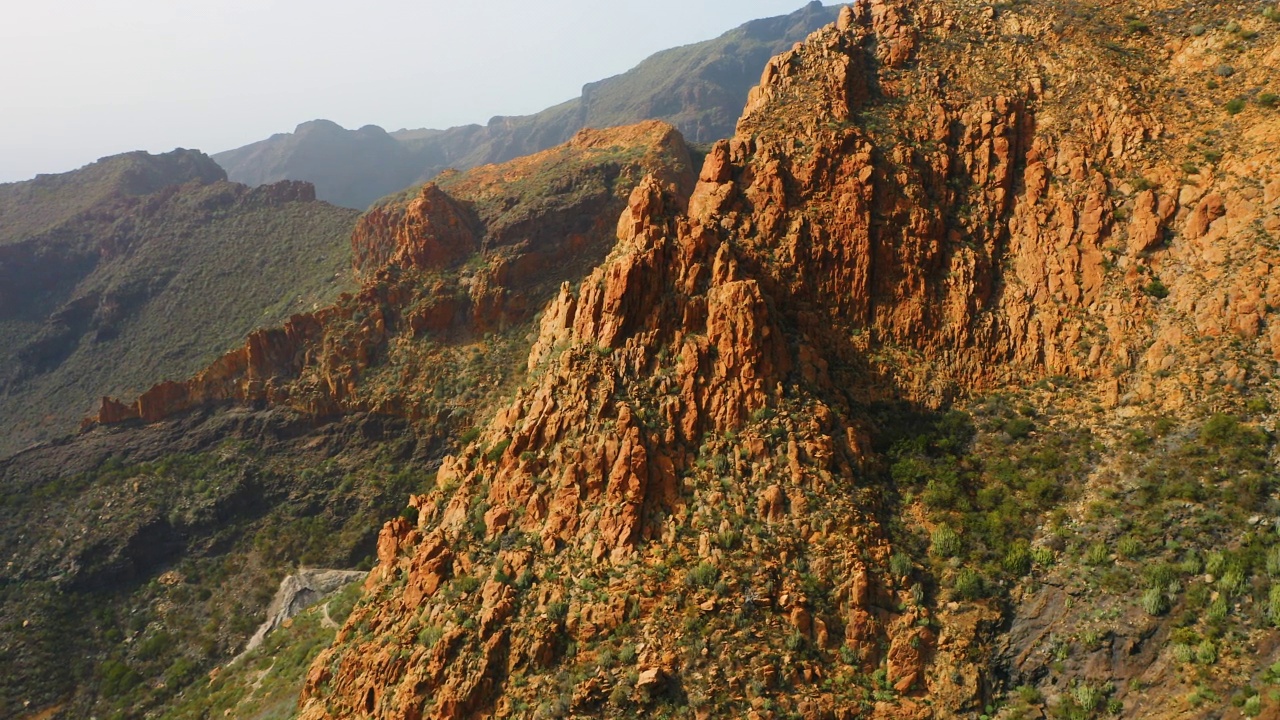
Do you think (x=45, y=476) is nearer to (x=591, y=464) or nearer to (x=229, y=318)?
(x=229, y=318)

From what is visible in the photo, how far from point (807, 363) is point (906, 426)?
5384 mm

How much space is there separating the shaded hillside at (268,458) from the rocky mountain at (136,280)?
7072 millimetres

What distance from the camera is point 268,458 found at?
220ft

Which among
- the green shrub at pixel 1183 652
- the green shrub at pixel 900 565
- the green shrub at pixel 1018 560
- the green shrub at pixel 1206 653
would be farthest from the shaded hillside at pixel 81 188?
the green shrub at pixel 1206 653

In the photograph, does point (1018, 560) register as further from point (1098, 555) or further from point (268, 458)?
point (268, 458)

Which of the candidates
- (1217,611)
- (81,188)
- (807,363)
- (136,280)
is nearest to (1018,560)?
(1217,611)

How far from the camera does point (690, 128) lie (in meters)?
187

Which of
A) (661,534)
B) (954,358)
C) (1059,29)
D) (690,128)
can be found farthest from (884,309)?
(690,128)

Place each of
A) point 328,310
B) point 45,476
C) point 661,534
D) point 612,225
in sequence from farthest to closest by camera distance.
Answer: point 612,225 → point 328,310 → point 45,476 → point 661,534

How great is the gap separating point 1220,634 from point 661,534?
1800 centimetres

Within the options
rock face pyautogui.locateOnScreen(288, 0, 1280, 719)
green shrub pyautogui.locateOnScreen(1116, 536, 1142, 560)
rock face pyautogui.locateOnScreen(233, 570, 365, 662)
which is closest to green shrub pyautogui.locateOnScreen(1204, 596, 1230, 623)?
green shrub pyautogui.locateOnScreen(1116, 536, 1142, 560)

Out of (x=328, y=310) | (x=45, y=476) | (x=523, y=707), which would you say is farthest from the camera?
(x=328, y=310)

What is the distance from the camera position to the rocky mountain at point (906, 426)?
25.1 metres

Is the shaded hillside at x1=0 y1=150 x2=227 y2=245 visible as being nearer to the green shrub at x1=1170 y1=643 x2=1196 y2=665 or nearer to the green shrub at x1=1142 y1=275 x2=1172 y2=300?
the green shrub at x1=1142 y1=275 x2=1172 y2=300
